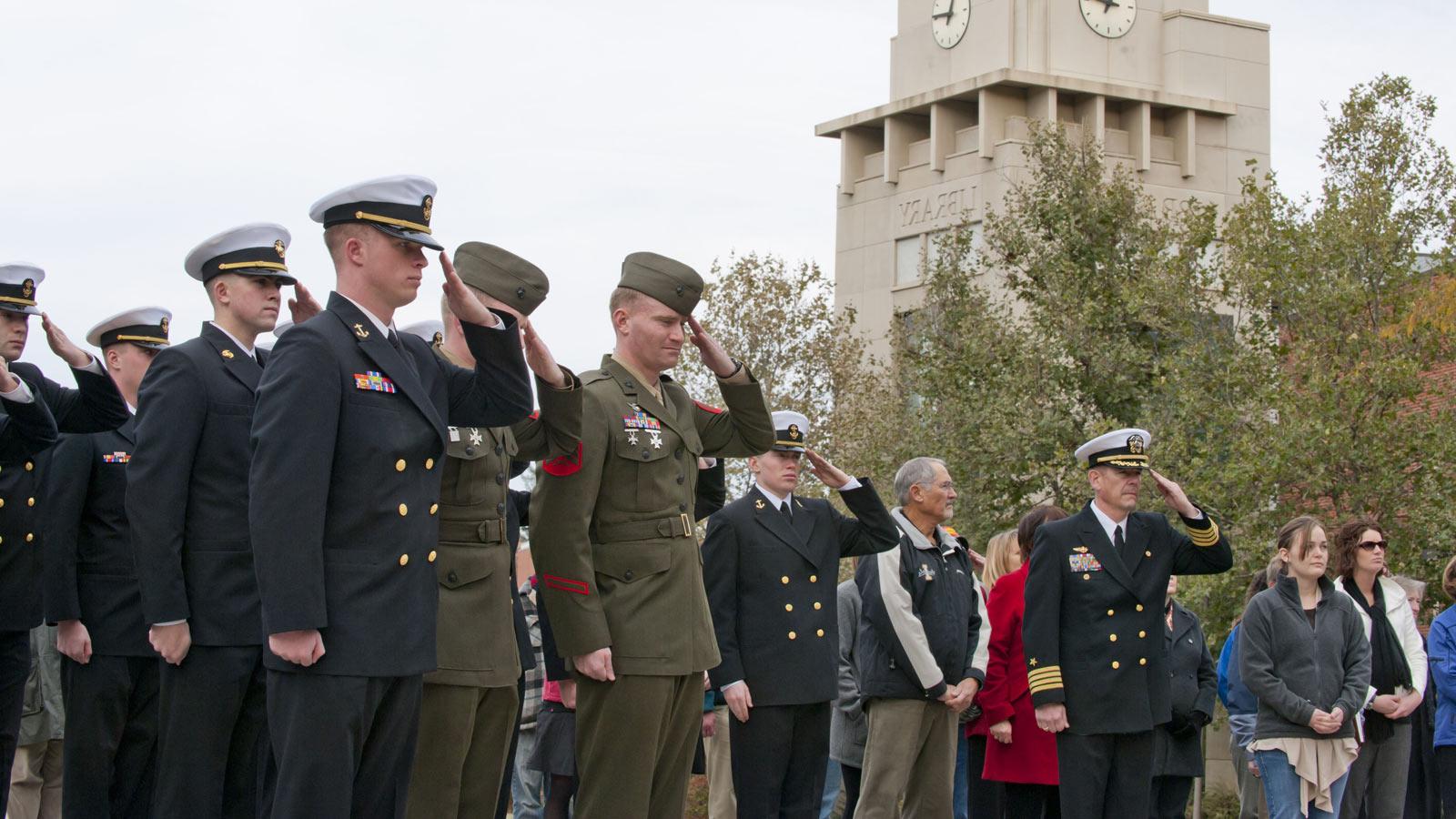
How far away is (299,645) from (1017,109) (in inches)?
1838

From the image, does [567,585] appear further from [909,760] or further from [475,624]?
[909,760]

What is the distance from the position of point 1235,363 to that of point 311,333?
1690 cm

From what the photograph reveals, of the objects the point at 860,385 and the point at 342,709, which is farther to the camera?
the point at 860,385

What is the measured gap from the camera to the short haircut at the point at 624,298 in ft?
21.1

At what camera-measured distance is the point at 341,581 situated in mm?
4574

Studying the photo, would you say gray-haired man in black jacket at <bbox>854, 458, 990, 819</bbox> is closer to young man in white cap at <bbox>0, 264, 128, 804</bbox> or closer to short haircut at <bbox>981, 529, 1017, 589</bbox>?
short haircut at <bbox>981, 529, 1017, 589</bbox>

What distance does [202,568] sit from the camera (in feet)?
18.0

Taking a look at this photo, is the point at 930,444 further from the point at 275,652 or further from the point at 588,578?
the point at 275,652

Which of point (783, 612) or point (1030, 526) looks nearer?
point (783, 612)

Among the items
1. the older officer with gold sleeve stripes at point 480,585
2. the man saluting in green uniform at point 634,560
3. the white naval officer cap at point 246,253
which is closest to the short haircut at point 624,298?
the man saluting in green uniform at point 634,560

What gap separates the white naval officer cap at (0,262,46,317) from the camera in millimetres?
6417

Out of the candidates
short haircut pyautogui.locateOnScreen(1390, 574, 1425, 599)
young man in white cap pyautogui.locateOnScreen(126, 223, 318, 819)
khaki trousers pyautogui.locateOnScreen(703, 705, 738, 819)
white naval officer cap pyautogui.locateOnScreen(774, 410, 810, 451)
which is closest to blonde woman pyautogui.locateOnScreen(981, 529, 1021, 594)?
khaki trousers pyautogui.locateOnScreen(703, 705, 738, 819)

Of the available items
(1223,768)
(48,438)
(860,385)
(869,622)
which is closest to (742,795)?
(869,622)

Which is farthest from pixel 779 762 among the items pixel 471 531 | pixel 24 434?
pixel 24 434
